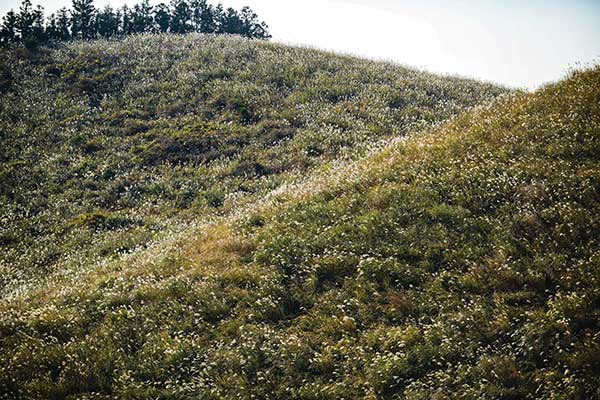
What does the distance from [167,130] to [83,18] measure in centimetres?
5077

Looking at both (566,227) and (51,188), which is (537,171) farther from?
(51,188)

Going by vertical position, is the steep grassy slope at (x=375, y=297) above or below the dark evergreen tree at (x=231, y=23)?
below

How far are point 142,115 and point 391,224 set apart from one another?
1117 inches

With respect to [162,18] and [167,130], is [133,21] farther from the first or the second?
[167,130]

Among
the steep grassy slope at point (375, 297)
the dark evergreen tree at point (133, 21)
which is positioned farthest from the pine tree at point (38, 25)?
the steep grassy slope at point (375, 297)

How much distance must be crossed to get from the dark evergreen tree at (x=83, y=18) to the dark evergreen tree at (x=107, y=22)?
90 centimetres

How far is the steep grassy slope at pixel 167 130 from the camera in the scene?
2386cm

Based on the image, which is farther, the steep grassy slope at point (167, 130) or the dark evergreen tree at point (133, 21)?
the dark evergreen tree at point (133, 21)

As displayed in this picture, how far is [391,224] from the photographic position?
1303 centimetres

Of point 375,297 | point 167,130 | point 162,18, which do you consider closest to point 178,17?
point 162,18

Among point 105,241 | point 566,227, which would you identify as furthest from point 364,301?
point 105,241

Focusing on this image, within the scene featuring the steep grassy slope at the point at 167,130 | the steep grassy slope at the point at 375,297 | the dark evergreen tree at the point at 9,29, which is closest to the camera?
the steep grassy slope at the point at 375,297

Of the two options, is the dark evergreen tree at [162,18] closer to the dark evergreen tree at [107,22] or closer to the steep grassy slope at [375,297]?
the dark evergreen tree at [107,22]

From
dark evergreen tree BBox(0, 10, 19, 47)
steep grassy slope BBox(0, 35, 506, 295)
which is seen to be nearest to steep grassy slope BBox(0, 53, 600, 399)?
steep grassy slope BBox(0, 35, 506, 295)
